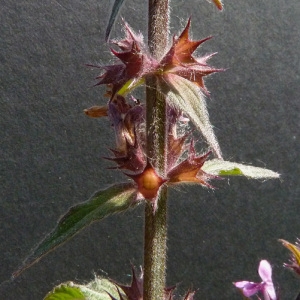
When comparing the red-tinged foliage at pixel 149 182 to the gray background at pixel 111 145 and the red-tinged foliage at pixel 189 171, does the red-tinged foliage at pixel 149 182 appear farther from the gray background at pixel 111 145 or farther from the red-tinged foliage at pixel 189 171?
the gray background at pixel 111 145

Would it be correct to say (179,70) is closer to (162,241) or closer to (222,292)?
(162,241)

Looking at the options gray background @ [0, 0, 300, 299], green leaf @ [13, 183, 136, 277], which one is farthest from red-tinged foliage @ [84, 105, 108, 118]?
gray background @ [0, 0, 300, 299]

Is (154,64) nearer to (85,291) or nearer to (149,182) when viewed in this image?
(149,182)

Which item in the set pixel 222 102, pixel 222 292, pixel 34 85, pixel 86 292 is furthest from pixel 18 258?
pixel 86 292

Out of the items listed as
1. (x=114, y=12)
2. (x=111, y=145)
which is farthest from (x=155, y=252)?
(x=111, y=145)

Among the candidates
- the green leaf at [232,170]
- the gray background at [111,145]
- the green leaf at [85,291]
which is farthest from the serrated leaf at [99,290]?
the gray background at [111,145]

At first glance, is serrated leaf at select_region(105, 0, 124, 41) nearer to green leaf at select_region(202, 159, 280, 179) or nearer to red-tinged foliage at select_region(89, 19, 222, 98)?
red-tinged foliage at select_region(89, 19, 222, 98)
